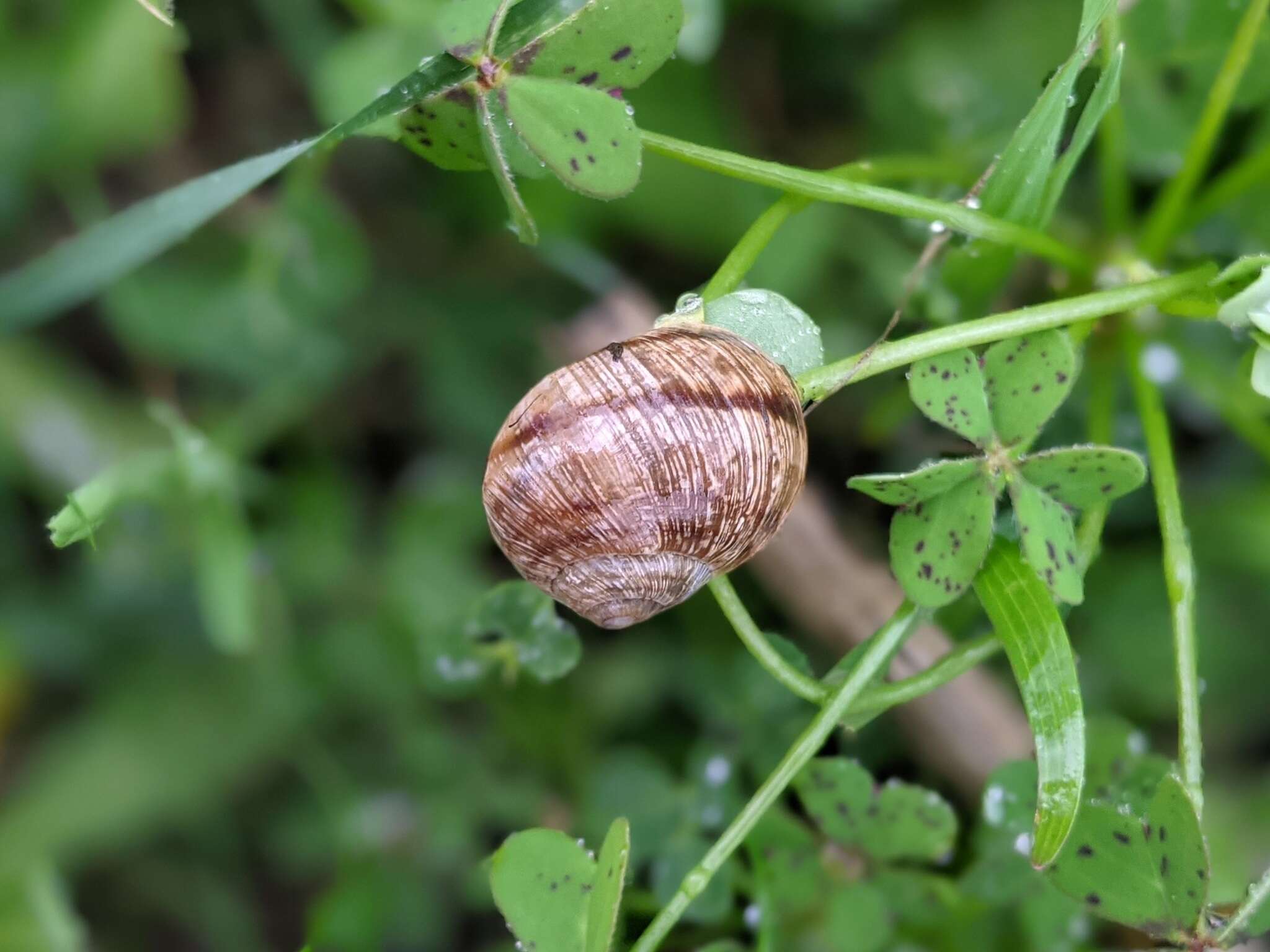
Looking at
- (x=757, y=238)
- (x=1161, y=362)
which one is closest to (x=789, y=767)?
(x=757, y=238)

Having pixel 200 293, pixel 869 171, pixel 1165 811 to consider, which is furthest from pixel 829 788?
pixel 200 293

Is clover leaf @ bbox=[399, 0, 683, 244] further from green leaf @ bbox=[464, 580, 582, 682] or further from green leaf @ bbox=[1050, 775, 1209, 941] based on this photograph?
green leaf @ bbox=[1050, 775, 1209, 941]

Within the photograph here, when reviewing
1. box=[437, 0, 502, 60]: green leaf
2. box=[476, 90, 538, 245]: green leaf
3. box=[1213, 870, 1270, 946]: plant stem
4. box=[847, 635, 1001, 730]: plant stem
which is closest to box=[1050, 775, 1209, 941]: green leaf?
box=[1213, 870, 1270, 946]: plant stem

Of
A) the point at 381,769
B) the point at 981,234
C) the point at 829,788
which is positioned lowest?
the point at 381,769

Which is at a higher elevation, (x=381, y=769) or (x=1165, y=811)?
(x=1165, y=811)

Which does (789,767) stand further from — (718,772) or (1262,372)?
(1262,372)

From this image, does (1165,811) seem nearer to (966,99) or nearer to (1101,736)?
(1101,736)
